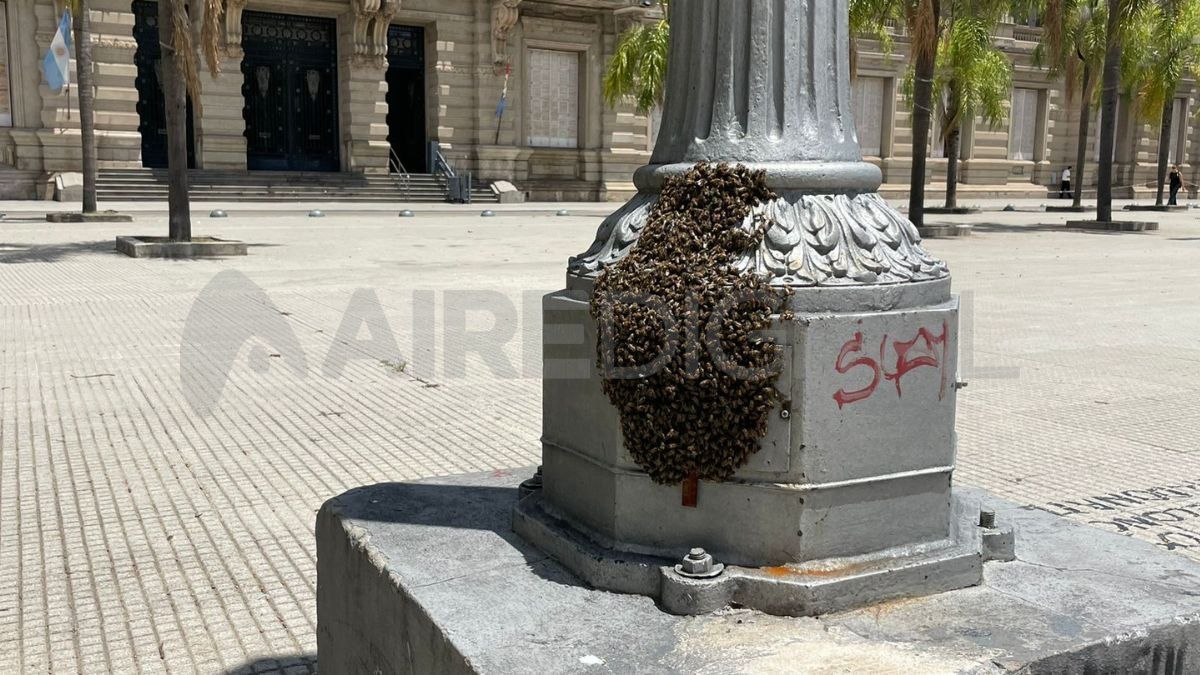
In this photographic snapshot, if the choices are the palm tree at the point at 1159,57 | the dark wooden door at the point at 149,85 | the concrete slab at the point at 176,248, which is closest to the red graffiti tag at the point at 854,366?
the concrete slab at the point at 176,248

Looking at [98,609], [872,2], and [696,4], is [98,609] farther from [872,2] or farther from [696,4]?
[872,2]

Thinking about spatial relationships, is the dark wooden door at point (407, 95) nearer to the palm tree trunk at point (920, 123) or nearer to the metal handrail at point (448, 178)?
the metal handrail at point (448, 178)

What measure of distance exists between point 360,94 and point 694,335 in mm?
30439

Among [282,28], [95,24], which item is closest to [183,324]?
[95,24]

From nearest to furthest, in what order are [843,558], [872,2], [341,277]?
[843,558], [341,277], [872,2]

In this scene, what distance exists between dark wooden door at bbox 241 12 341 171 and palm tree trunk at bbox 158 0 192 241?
52.6ft

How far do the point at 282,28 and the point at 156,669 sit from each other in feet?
100

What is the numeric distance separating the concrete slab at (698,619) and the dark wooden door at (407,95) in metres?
31.5

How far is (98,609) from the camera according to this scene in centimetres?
388

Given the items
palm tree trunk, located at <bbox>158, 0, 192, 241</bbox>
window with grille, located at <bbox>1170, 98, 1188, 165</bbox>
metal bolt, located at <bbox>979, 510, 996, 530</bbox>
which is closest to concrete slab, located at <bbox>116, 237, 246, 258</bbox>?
palm tree trunk, located at <bbox>158, 0, 192, 241</bbox>

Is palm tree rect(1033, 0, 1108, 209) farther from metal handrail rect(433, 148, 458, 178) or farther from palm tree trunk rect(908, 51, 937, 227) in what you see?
metal handrail rect(433, 148, 458, 178)

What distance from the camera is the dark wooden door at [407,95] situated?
109 feet

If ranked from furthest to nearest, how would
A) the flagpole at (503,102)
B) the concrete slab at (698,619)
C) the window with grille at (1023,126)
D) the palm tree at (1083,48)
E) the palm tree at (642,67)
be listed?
Answer: 1. the window with grille at (1023,126)
2. the flagpole at (503,102)
3. the palm tree at (1083,48)
4. the palm tree at (642,67)
5. the concrete slab at (698,619)

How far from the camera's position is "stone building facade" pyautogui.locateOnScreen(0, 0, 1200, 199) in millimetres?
26984
